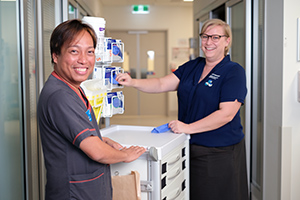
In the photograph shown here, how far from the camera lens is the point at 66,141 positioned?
132 cm

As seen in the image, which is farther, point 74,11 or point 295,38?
point 74,11

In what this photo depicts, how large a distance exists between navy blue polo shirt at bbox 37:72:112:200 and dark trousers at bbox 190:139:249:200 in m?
1.02

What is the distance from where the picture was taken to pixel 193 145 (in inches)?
90.2

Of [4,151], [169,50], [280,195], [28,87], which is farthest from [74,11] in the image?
[169,50]

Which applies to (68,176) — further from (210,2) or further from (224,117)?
(210,2)

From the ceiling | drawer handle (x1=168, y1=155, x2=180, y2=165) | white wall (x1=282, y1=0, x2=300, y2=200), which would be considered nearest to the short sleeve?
drawer handle (x1=168, y1=155, x2=180, y2=165)

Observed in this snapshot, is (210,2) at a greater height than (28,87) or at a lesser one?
greater

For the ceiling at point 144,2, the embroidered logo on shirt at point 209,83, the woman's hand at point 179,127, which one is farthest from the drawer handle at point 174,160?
the ceiling at point 144,2

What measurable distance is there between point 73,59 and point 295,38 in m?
2.05

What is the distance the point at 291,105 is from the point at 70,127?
6.82 feet

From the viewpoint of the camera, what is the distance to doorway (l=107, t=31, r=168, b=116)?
923cm

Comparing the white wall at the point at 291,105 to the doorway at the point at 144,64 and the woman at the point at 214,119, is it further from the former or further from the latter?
the doorway at the point at 144,64

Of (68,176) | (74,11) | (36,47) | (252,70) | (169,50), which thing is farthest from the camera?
(169,50)

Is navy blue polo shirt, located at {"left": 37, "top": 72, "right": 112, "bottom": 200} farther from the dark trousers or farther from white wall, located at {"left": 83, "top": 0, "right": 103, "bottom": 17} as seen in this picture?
white wall, located at {"left": 83, "top": 0, "right": 103, "bottom": 17}
